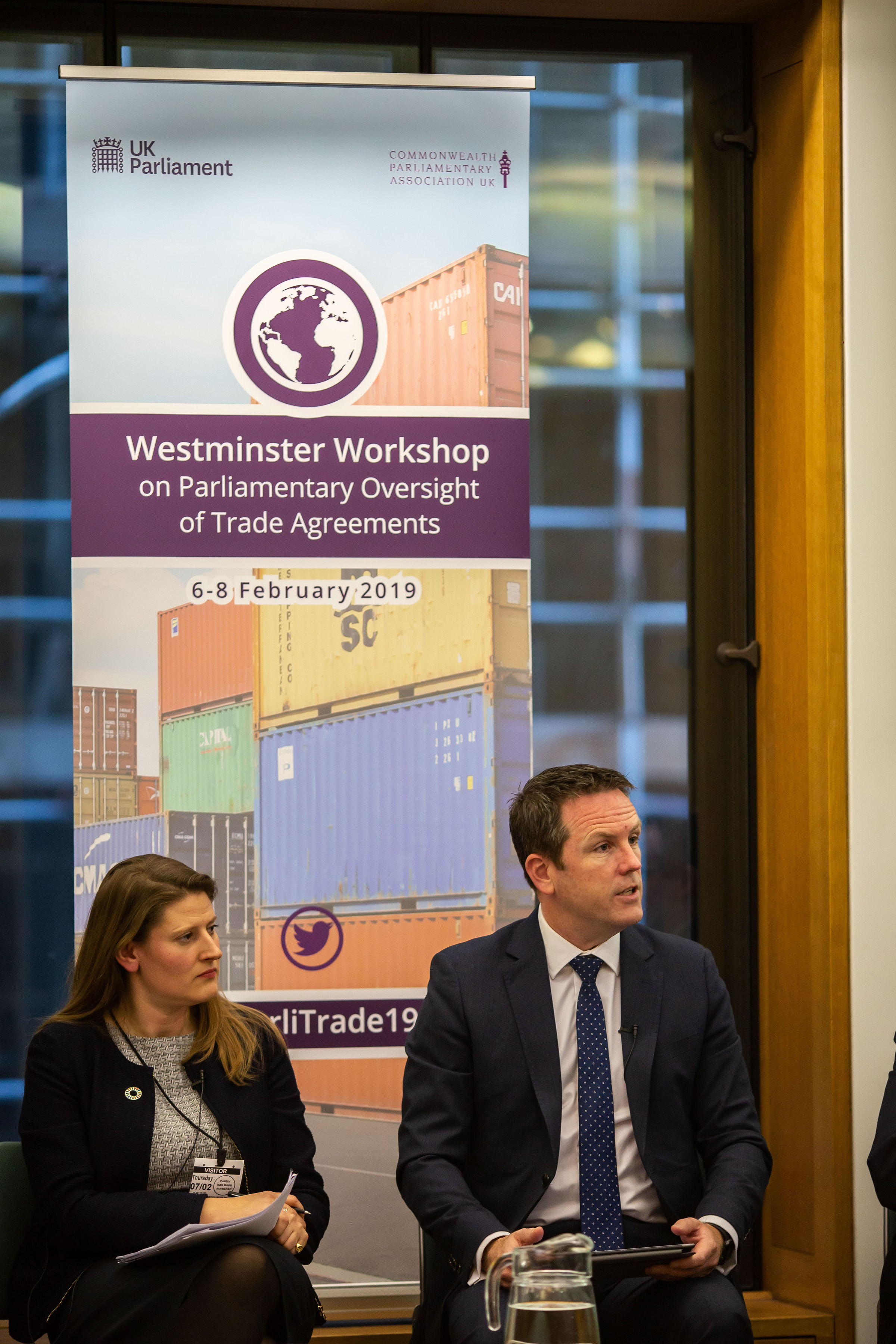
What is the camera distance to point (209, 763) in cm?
351

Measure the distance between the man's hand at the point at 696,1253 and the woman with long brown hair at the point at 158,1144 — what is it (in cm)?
69

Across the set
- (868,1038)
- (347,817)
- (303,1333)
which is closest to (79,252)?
(347,817)

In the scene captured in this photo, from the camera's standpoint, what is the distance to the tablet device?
80.0 inches

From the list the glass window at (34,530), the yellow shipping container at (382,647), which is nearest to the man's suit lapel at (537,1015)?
the yellow shipping container at (382,647)

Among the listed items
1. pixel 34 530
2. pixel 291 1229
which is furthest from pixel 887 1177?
pixel 34 530

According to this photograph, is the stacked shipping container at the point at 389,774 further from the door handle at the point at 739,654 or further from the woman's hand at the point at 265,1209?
the woman's hand at the point at 265,1209

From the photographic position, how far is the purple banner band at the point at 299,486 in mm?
3510

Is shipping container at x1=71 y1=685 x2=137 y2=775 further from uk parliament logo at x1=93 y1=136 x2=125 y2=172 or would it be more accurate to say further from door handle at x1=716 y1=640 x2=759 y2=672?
door handle at x1=716 y1=640 x2=759 y2=672

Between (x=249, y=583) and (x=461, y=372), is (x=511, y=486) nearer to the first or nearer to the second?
(x=461, y=372)

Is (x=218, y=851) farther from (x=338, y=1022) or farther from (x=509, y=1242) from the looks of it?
(x=509, y=1242)

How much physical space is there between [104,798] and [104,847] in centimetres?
13

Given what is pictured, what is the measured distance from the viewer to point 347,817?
354cm

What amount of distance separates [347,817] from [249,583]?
67 cm

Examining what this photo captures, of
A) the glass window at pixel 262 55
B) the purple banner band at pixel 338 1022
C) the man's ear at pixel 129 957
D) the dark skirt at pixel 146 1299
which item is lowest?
the dark skirt at pixel 146 1299
